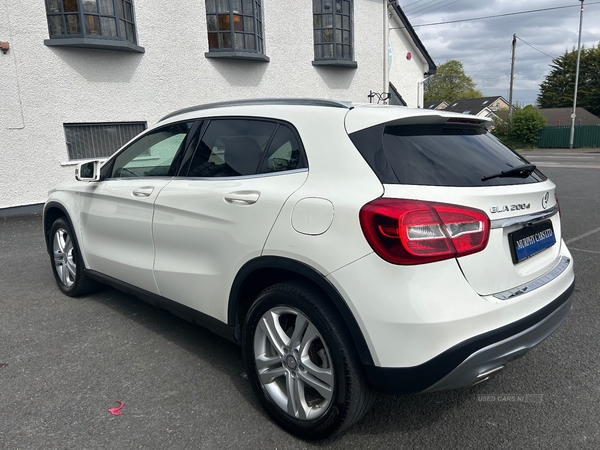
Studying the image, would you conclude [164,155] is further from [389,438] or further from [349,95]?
[349,95]

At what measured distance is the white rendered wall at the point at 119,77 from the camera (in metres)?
8.91

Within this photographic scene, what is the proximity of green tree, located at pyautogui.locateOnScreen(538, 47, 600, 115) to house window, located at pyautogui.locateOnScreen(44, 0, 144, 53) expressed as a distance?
184 feet

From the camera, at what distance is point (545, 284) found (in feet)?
7.91

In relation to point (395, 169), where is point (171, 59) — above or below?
above

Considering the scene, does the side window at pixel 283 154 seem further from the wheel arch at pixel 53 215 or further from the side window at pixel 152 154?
the wheel arch at pixel 53 215

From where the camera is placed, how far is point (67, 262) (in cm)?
459

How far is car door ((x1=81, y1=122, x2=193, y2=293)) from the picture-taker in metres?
3.37

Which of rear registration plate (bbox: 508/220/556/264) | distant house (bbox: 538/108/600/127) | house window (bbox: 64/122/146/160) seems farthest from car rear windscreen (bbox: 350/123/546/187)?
distant house (bbox: 538/108/600/127)

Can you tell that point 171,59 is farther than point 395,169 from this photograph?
Yes

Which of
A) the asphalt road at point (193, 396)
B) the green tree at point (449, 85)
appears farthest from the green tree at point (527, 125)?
the green tree at point (449, 85)

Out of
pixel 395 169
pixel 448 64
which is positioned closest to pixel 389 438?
pixel 395 169

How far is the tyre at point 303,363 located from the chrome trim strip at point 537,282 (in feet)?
2.45

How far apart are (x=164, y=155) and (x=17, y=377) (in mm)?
1761

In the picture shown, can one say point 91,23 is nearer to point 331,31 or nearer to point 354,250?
point 331,31
